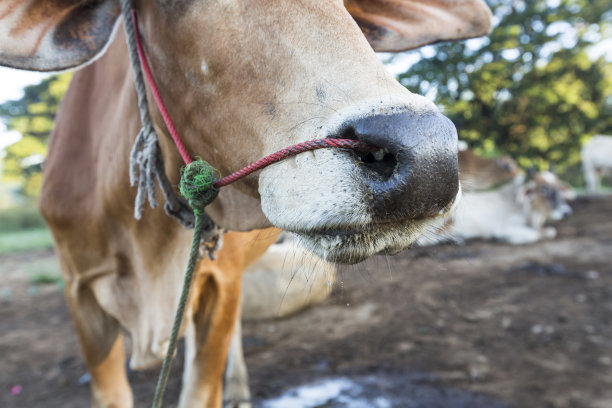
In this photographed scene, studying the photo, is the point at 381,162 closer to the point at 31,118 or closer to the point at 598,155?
the point at 598,155

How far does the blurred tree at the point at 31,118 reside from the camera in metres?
20.0

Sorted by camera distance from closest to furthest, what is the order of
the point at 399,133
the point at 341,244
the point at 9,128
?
the point at 399,133, the point at 341,244, the point at 9,128

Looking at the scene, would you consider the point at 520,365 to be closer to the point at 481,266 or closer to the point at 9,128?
the point at 481,266

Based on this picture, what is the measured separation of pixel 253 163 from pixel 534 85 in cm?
1128

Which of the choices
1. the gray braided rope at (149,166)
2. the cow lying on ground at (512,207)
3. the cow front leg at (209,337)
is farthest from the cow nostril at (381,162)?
the cow lying on ground at (512,207)

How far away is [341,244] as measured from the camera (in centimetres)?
102

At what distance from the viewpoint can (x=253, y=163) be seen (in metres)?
1.11

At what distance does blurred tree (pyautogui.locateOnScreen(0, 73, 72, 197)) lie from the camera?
19984mm

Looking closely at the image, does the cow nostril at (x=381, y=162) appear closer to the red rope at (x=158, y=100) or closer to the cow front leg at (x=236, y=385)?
the red rope at (x=158, y=100)

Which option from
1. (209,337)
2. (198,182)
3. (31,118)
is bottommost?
(31,118)

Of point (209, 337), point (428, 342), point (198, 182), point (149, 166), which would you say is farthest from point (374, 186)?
point (428, 342)

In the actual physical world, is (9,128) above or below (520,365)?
below

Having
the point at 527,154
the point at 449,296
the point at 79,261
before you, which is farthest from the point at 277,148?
the point at 527,154

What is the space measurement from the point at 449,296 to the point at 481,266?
161cm
